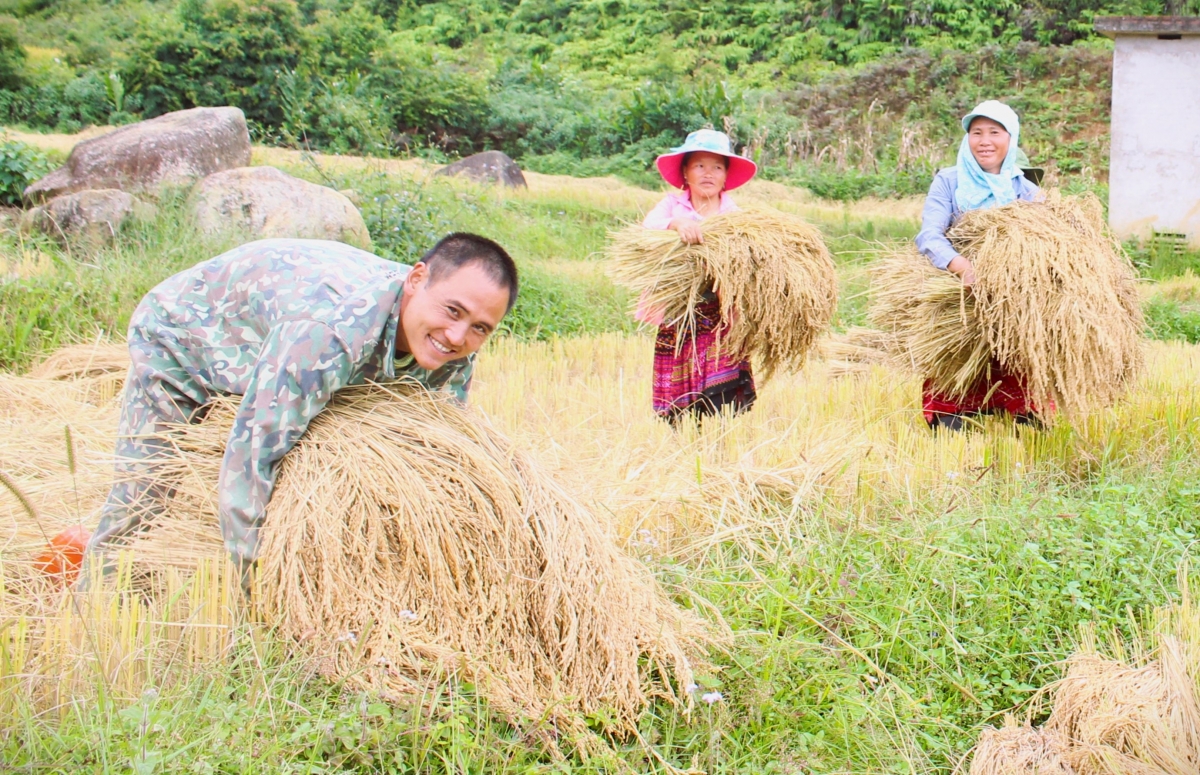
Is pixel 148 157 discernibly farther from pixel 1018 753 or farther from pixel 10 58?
pixel 10 58

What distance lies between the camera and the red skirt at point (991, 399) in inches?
183

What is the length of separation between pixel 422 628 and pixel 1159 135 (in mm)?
10704

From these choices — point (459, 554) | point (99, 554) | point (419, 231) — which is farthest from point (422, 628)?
point (419, 231)

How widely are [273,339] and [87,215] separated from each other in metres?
5.25

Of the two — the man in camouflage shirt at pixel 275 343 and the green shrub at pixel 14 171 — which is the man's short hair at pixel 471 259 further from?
the green shrub at pixel 14 171

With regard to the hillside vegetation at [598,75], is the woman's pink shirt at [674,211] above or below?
below

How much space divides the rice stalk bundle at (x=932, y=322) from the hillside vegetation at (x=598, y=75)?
29.0ft

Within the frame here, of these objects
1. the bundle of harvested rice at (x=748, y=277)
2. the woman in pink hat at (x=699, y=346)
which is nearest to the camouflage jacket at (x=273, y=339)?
the bundle of harvested rice at (x=748, y=277)

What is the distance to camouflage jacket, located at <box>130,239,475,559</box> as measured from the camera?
247 cm

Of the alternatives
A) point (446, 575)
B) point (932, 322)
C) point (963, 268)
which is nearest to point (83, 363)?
point (446, 575)

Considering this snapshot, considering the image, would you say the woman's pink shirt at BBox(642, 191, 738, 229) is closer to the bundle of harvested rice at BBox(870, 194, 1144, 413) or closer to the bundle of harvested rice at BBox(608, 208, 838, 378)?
the bundle of harvested rice at BBox(608, 208, 838, 378)

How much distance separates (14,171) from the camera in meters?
8.41

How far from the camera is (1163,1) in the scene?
20250 mm

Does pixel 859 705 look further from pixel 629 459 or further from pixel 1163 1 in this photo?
pixel 1163 1
